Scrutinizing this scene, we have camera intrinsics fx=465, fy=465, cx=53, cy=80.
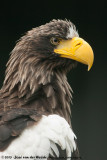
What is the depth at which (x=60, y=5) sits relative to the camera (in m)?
5.82

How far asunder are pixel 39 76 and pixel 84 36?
2557 millimetres

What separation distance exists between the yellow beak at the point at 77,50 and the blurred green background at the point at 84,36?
236 cm

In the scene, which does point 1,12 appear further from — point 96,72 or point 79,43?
point 79,43

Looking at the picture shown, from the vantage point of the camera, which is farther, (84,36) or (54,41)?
(84,36)

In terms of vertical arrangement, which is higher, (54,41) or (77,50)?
(54,41)

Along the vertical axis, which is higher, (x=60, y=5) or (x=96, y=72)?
(x=60, y=5)

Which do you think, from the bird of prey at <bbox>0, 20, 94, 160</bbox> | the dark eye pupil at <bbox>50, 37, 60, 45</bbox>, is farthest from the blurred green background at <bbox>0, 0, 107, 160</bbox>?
the dark eye pupil at <bbox>50, 37, 60, 45</bbox>

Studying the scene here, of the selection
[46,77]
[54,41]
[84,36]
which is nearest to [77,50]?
[54,41]

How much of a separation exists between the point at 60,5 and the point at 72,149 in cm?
305

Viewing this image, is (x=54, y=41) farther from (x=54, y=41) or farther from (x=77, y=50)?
(x=77, y=50)

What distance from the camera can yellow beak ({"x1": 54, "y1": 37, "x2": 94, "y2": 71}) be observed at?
132 inches

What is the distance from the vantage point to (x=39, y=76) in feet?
11.1

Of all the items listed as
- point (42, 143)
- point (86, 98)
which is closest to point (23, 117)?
point (42, 143)

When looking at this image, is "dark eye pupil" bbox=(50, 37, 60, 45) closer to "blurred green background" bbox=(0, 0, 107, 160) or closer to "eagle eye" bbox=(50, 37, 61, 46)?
"eagle eye" bbox=(50, 37, 61, 46)
